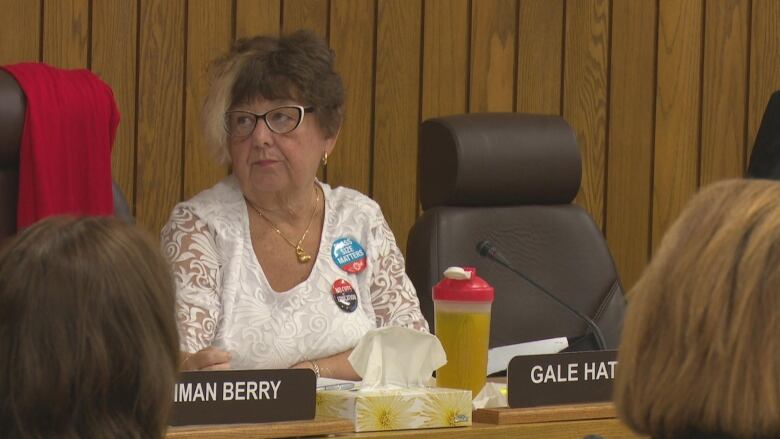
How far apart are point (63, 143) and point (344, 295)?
2.17ft

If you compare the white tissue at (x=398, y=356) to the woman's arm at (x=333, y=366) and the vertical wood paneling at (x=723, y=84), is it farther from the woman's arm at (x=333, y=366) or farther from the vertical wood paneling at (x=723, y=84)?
the vertical wood paneling at (x=723, y=84)

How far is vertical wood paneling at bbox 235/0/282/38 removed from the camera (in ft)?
Answer: 12.5

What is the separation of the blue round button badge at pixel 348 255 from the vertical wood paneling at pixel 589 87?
151cm

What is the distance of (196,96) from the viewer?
3.77m

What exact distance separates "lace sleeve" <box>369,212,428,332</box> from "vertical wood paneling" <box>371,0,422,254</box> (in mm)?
1090

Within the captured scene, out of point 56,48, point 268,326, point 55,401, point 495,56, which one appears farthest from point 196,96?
point 55,401

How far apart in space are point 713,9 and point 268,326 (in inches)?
90.9

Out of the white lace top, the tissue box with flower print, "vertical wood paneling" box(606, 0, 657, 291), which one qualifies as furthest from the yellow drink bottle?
"vertical wood paneling" box(606, 0, 657, 291)

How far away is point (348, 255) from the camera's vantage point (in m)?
2.89

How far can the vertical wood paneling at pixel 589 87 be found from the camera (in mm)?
4238

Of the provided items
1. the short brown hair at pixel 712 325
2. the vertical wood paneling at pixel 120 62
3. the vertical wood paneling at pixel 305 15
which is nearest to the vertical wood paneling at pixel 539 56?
the vertical wood paneling at pixel 305 15

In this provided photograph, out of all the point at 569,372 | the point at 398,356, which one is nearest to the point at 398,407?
the point at 398,356

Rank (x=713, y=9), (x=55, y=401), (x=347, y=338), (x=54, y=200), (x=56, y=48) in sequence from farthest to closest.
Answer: (x=713, y=9) → (x=56, y=48) → (x=347, y=338) → (x=54, y=200) → (x=55, y=401)

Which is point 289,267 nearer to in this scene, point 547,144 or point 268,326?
point 268,326
